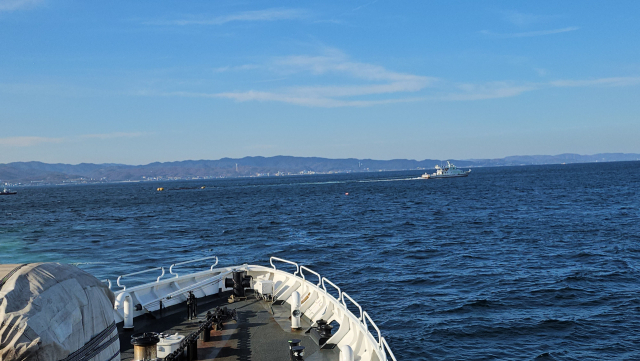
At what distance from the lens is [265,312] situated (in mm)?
15289

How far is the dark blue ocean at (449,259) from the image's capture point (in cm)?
2191

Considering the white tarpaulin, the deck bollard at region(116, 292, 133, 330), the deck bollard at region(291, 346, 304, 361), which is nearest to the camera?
the white tarpaulin

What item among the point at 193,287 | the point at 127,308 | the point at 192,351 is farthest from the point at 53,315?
the point at 193,287

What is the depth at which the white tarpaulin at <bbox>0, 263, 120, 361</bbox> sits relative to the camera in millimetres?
5641

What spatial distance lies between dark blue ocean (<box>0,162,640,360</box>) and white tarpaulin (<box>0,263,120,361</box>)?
15.4m

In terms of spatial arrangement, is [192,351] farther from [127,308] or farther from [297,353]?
[127,308]

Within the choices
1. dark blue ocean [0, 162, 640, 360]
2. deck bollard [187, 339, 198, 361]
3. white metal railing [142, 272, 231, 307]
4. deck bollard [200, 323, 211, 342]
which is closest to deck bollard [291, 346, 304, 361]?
deck bollard [187, 339, 198, 361]

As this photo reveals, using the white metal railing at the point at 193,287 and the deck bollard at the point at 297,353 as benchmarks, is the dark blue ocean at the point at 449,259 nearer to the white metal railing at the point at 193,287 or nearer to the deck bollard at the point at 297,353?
the white metal railing at the point at 193,287

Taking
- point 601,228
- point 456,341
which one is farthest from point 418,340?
point 601,228

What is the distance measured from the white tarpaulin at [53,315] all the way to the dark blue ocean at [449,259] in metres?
15.4

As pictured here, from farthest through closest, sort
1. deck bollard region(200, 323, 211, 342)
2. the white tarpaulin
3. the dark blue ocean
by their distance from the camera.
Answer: the dark blue ocean < deck bollard region(200, 323, 211, 342) < the white tarpaulin

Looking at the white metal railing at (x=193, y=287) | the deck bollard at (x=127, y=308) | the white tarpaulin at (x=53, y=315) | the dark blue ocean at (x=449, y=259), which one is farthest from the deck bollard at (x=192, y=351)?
the dark blue ocean at (x=449, y=259)

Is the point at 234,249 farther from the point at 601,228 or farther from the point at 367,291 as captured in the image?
the point at 601,228

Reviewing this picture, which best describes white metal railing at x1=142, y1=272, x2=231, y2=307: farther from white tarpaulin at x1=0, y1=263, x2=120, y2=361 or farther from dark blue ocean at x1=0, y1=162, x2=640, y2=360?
dark blue ocean at x1=0, y1=162, x2=640, y2=360
